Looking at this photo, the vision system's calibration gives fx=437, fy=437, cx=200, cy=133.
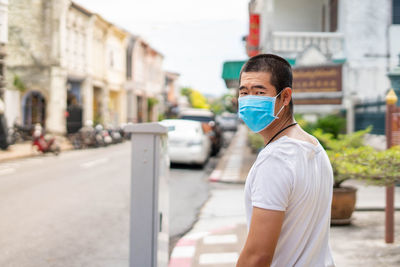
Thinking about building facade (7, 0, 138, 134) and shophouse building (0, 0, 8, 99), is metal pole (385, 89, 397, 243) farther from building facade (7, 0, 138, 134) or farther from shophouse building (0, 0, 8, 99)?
shophouse building (0, 0, 8, 99)

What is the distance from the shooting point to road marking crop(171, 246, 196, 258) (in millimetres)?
4906

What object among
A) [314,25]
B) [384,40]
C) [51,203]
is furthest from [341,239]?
[314,25]

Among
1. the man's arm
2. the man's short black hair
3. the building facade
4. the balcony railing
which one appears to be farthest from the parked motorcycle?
the man's arm

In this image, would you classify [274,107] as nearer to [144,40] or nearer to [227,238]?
[227,238]

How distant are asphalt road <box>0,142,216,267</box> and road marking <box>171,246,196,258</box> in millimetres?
552

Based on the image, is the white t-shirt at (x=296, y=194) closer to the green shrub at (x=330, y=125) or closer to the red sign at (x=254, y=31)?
the green shrub at (x=330, y=125)

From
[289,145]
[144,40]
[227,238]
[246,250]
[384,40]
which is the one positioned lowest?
[227,238]

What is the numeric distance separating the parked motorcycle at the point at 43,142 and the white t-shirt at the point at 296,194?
15531 millimetres

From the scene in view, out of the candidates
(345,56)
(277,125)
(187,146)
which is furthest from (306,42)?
(277,125)

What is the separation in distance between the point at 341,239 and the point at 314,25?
12728 mm

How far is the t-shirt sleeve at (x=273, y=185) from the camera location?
4.52ft

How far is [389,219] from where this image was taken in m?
4.82

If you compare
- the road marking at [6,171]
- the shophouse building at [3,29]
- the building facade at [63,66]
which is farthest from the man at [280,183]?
the road marking at [6,171]

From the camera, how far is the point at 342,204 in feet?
18.5
